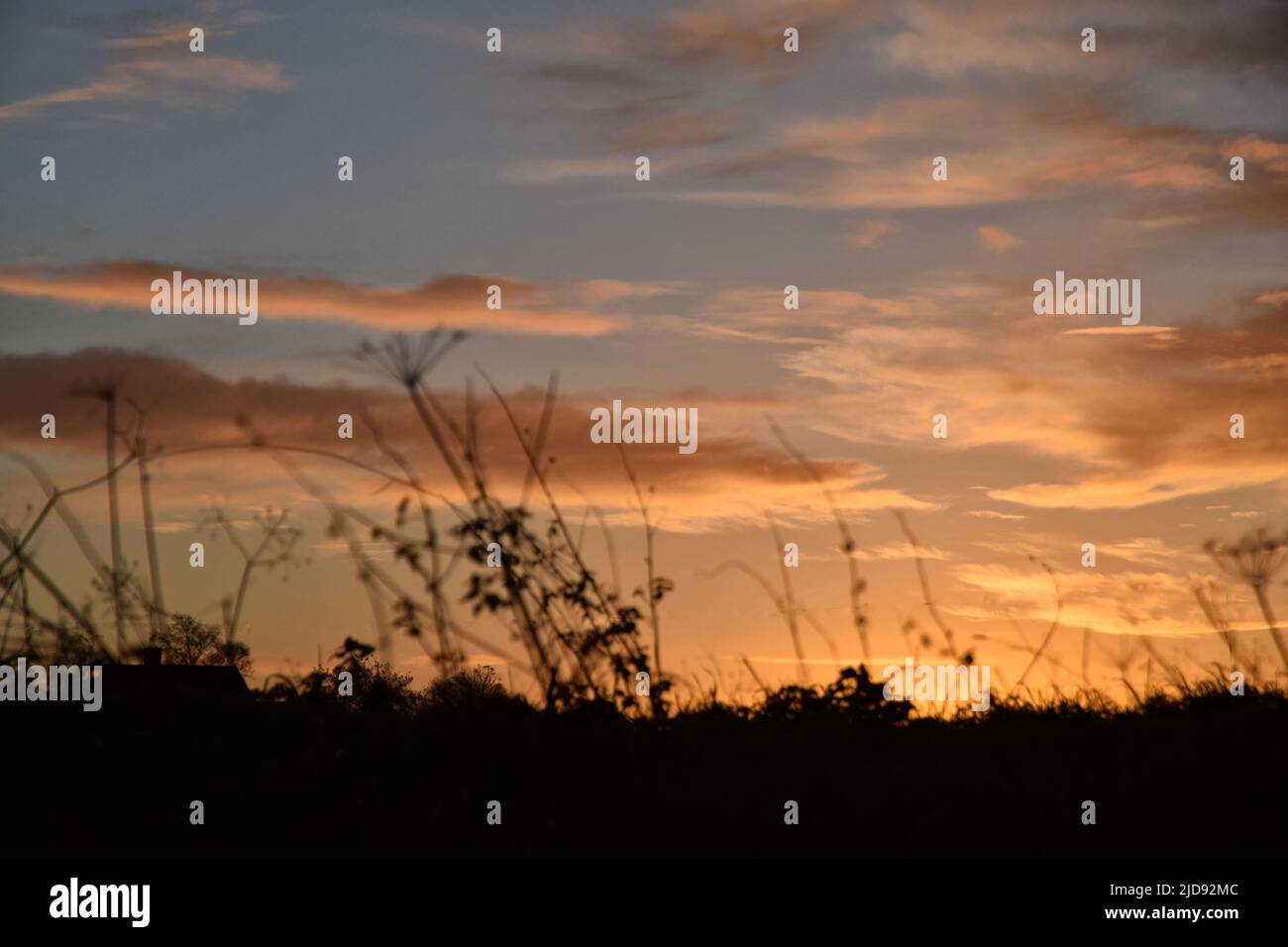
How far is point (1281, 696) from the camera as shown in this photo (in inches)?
341

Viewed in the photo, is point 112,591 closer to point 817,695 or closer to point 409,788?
point 409,788

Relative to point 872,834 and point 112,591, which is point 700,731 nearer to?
point 872,834

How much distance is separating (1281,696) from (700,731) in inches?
145

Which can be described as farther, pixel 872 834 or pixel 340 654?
pixel 340 654

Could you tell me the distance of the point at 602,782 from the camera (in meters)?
7.24

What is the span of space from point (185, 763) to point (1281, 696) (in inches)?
258

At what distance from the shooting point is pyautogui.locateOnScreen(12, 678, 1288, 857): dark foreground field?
6730 mm

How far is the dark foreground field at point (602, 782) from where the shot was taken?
673cm
